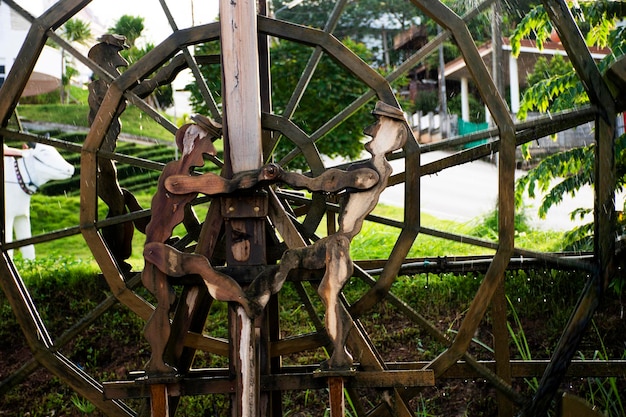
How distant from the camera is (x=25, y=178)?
8.48 meters

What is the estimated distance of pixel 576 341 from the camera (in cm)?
443

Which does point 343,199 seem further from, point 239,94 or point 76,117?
point 76,117

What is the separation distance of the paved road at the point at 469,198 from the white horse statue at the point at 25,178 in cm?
449

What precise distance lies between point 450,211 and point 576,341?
788 cm

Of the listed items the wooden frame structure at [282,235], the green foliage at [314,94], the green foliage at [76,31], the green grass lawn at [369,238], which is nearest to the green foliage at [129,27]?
the green foliage at [76,31]

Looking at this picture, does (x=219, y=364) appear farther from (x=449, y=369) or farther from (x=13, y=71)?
(x=13, y=71)

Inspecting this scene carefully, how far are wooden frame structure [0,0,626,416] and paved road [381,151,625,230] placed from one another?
4620 millimetres

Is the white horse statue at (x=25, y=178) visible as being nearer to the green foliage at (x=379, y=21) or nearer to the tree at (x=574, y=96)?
the tree at (x=574, y=96)

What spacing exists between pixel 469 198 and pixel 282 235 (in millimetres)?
9858

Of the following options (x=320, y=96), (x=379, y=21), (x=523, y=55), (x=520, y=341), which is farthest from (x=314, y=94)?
(x=379, y=21)

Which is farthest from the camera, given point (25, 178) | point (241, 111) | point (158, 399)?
point (25, 178)

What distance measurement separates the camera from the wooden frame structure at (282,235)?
13.0 ft

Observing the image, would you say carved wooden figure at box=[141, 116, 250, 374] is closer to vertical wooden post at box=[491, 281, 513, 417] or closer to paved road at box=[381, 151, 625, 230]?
vertical wooden post at box=[491, 281, 513, 417]

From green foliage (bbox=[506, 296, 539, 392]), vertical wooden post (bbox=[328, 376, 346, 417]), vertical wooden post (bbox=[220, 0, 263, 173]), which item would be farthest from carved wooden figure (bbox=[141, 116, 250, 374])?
green foliage (bbox=[506, 296, 539, 392])
